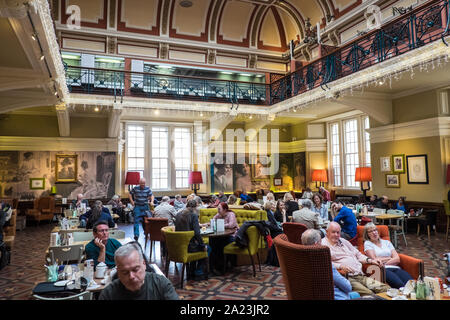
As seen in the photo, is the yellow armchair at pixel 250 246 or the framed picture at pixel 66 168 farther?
the framed picture at pixel 66 168

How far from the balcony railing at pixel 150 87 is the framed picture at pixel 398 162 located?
510 cm

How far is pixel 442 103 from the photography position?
8.17 metres

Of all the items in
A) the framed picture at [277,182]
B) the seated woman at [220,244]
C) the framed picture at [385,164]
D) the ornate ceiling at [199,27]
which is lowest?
the seated woman at [220,244]

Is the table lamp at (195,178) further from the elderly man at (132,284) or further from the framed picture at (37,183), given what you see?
the elderly man at (132,284)

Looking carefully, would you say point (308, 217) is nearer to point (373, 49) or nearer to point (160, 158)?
point (373, 49)

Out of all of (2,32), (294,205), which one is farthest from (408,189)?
(2,32)

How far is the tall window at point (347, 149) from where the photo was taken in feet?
37.5

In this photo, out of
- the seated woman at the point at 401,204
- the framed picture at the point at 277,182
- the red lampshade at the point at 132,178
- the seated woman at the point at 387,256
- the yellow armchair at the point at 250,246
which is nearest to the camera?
the seated woman at the point at 387,256

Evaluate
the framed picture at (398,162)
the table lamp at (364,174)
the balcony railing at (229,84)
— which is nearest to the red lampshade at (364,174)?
the table lamp at (364,174)

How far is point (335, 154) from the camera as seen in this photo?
12805 millimetres

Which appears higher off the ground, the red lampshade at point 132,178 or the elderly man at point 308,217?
the red lampshade at point 132,178

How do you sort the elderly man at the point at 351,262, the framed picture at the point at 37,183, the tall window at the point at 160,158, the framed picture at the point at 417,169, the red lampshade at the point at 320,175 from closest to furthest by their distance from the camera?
the elderly man at the point at 351,262, the framed picture at the point at 417,169, the framed picture at the point at 37,183, the red lampshade at the point at 320,175, the tall window at the point at 160,158

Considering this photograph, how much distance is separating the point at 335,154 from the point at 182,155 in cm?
620

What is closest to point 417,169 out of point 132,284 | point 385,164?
point 385,164
